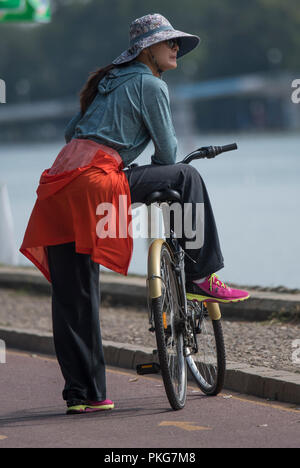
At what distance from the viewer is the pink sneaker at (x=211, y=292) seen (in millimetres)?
5121

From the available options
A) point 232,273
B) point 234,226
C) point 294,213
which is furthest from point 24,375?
point 294,213

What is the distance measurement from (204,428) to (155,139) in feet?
4.37

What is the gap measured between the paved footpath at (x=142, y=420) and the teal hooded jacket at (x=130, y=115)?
1211 mm

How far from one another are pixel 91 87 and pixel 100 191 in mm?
549

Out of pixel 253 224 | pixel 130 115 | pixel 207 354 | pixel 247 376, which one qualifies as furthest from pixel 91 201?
pixel 253 224

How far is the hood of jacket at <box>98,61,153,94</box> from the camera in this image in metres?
4.89

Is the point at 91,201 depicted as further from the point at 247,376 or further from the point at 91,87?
the point at 247,376

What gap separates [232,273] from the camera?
10734mm

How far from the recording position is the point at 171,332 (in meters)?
4.96

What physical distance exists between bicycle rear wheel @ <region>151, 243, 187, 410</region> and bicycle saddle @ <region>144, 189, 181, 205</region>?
0.23 m

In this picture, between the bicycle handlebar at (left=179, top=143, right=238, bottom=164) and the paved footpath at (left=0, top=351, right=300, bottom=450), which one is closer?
the paved footpath at (left=0, top=351, right=300, bottom=450)

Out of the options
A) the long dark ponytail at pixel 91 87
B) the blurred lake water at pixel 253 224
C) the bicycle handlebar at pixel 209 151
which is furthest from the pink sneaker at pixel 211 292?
the blurred lake water at pixel 253 224

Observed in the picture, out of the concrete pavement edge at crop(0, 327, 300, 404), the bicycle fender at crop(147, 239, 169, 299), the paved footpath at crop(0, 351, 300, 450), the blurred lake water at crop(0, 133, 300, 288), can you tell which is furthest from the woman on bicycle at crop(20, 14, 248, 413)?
the blurred lake water at crop(0, 133, 300, 288)

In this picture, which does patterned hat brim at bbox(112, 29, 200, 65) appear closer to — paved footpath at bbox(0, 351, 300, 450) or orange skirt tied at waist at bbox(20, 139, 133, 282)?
orange skirt tied at waist at bbox(20, 139, 133, 282)
